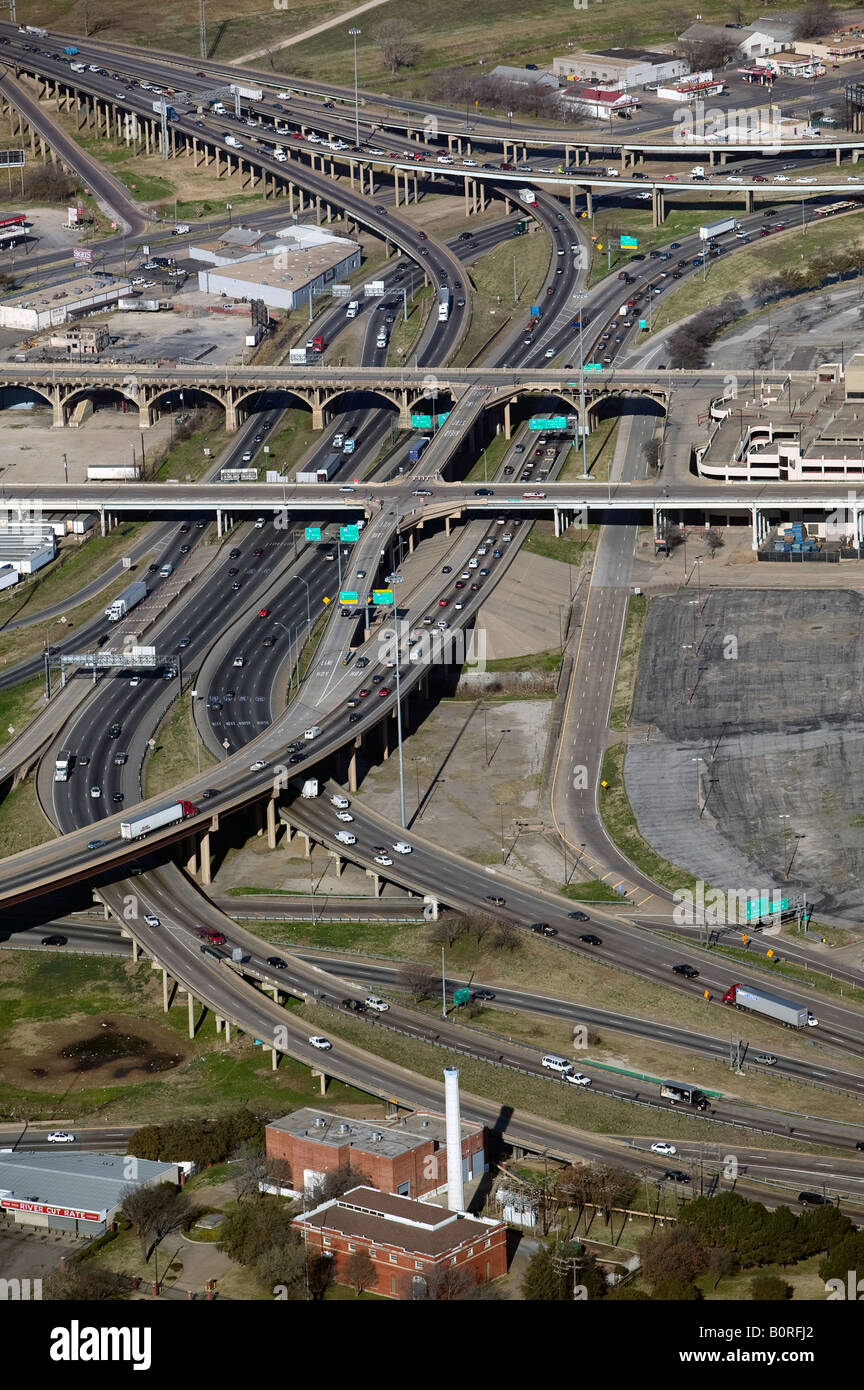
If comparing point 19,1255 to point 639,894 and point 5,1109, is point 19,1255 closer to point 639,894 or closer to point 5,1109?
point 5,1109

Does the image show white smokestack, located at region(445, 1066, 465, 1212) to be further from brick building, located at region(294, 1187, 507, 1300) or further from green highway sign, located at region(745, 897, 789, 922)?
green highway sign, located at region(745, 897, 789, 922)

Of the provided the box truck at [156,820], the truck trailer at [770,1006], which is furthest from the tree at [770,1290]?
the box truck at [156,820]

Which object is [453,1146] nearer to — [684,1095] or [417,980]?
[684,1095]

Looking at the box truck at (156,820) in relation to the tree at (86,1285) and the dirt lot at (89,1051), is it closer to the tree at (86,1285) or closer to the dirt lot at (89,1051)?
the dirt lot at (89,1051)

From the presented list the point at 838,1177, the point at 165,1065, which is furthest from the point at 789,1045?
the point at 165,1065

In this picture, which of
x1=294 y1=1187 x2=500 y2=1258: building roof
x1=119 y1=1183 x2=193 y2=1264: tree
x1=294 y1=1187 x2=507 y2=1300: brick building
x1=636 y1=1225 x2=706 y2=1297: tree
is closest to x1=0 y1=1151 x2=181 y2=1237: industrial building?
x1=119 y1=1183 x2=193 y2=1264: tree

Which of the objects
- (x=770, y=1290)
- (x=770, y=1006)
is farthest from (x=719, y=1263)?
(x=770, y=1006)
